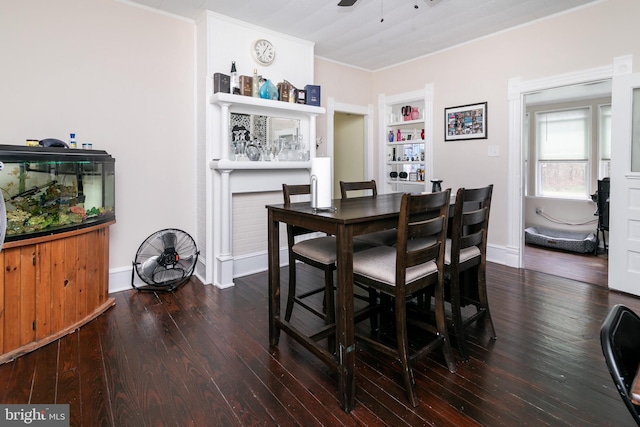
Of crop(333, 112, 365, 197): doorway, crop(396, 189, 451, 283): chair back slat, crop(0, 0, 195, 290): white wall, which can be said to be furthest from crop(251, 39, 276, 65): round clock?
crop(396, 189, 451, 283): chair back slat

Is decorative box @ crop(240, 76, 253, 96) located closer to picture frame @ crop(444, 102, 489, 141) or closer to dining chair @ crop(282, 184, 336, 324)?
dining chair @ crop(282, 184, 336, 324)

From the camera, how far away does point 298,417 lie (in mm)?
1624

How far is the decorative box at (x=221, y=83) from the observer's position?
11.0 feet

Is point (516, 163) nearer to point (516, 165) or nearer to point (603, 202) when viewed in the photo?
point (516, 165)

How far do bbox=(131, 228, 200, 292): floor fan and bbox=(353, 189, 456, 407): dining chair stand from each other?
84.4 inches

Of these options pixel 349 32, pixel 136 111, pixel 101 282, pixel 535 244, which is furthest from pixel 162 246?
pixel 535 244

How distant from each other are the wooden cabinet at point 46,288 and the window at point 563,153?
22.0 feet

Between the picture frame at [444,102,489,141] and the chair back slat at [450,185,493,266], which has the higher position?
the picture frame at [444,102,489,141]

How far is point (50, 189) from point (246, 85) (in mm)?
1980

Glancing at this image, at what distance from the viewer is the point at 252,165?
3.56 m

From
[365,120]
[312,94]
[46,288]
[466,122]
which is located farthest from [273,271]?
[365,120]

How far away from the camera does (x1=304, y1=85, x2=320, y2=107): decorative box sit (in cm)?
401

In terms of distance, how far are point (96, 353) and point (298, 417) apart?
4.56 ft

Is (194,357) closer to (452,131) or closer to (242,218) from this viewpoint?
(242,218)
